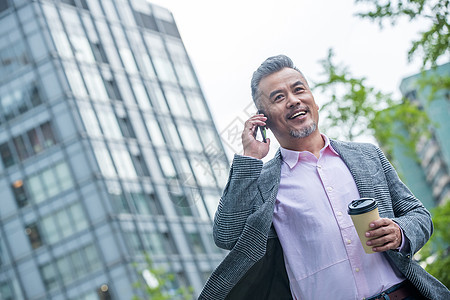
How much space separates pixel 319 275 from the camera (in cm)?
274

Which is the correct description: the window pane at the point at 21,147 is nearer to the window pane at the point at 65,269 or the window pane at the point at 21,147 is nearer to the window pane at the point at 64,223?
the window pane at the point at 64,223

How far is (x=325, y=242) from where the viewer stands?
2.74 metres

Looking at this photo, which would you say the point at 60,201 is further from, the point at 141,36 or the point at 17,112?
the point at 141,36

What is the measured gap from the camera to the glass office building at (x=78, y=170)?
3509cm

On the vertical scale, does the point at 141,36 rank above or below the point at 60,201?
above

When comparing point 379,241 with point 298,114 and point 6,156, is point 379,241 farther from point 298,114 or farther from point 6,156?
point 6,156

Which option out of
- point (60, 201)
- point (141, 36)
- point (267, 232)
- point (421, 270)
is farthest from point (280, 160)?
point (141, 36)

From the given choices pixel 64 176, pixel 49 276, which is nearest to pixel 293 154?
pixel 64 176

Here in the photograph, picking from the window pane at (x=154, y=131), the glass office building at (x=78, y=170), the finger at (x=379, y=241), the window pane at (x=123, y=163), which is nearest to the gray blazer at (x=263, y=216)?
the finger at (x=379, y=241)

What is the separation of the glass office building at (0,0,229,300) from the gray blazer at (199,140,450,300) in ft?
105

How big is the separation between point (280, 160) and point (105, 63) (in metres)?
37.8

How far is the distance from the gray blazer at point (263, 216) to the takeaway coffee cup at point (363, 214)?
0.19 meters

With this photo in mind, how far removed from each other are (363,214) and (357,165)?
1.29ft

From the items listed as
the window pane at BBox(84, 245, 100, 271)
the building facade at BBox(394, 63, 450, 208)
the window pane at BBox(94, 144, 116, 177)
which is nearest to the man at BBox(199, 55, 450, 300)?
the window pane at BBox(84, 245, 100, 271)
